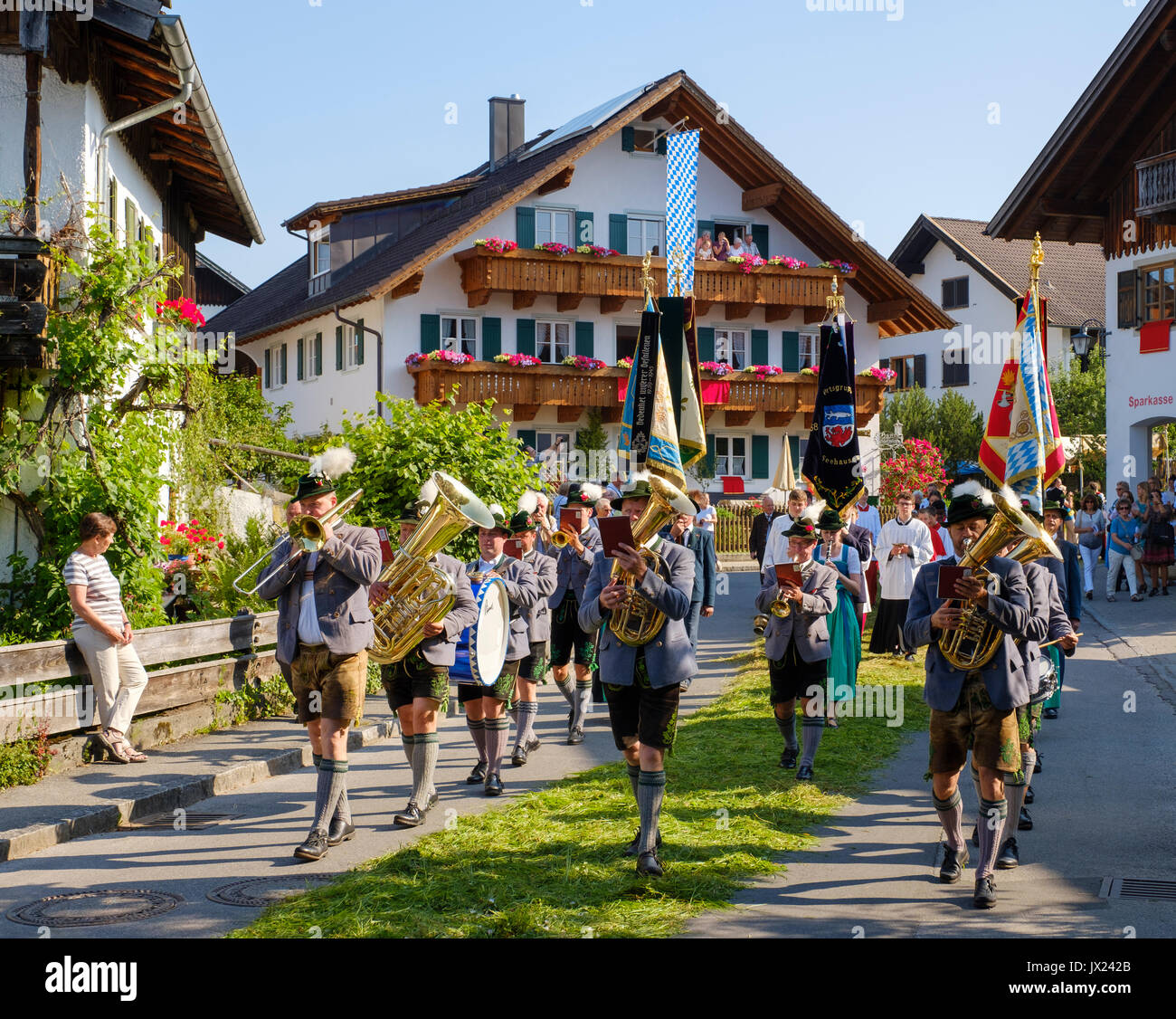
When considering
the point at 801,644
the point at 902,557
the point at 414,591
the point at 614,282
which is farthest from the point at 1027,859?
the point at 614,282

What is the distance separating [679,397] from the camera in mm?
14648

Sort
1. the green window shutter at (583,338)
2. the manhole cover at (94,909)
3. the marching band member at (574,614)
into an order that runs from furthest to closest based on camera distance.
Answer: the green window shutter at (583,338), the marching band member at (574,614), the manhole cover at (94,909)

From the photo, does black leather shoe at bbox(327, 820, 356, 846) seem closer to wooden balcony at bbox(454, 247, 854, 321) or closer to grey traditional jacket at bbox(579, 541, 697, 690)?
grey traditional jacket at bbox(579, 541, 697, 690)

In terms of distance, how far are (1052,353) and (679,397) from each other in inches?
1699

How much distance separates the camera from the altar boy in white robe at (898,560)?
52.9 ft

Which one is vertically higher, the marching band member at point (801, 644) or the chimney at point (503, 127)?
the chimney at point (503, 127)

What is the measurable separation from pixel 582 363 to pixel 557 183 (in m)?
4.67

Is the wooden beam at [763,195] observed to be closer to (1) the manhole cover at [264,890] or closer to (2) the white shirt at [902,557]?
(2) the white shirt at [902,557]

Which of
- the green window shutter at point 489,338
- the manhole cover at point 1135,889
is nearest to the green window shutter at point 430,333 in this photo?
the green window shutter at point 489,338

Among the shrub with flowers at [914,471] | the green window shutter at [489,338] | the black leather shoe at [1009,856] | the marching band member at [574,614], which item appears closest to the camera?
the black leather shoe at [1009,856]

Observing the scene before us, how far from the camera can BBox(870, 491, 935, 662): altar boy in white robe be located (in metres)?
16.1

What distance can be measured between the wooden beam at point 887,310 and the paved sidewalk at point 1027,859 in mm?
27993

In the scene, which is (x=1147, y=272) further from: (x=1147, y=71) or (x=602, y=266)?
(x=602, y=266)

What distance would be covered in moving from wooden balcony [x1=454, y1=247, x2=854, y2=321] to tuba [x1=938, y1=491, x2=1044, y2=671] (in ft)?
92.7
